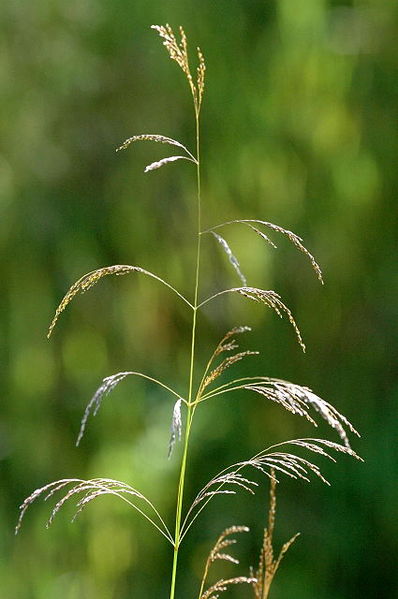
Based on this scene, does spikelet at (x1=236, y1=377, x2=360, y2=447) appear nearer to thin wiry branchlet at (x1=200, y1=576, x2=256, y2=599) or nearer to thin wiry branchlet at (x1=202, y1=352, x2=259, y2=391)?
thin wiry branchlet at (x1=202, y1=352, x2=259, y2=391)

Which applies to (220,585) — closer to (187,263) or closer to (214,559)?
(214,559)

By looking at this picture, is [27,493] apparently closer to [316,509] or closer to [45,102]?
[316,509]

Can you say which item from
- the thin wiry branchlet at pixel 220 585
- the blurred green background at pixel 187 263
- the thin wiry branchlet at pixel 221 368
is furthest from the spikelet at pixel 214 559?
the blurred green background at pixel 187 263

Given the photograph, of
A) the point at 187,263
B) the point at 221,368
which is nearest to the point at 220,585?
the point at 221,368

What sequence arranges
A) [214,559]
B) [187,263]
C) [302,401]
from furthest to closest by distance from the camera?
[187,263], [214,559], [302,401]

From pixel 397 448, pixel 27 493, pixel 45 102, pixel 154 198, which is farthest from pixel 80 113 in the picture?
pixel 397 448

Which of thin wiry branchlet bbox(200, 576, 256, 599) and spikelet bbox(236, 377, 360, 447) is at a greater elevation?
spikelet bbox(236, 377, 360, 447)

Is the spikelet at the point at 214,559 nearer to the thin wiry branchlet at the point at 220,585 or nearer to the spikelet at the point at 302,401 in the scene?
the thin wiry branchlet at the point at 220,585

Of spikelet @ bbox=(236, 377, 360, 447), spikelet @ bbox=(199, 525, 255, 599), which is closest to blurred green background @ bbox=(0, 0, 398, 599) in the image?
spikelet @ bbox=(199, 525, 255, 599)
